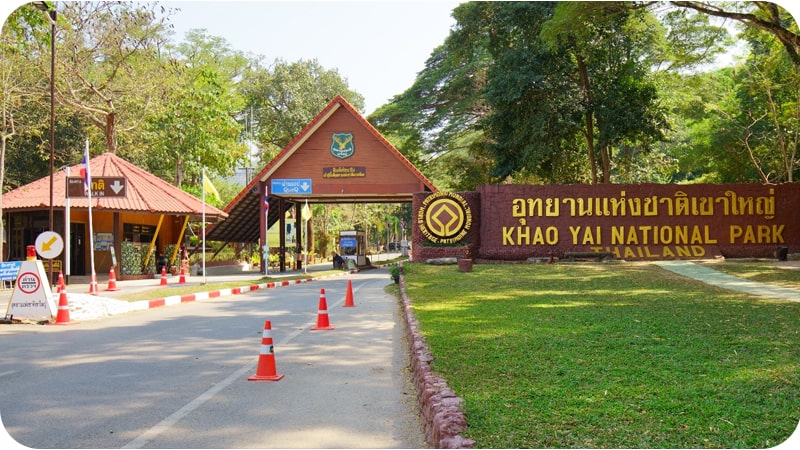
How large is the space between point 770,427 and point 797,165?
110 ft

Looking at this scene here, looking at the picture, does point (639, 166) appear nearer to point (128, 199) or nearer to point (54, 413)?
point (128, 199)

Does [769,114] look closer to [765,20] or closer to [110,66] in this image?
[765,20]

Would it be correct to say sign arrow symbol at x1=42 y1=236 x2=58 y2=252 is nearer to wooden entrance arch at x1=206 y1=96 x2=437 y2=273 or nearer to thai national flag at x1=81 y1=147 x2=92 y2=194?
thai national flag at x1=81 y1=147 x2=92 y2=194

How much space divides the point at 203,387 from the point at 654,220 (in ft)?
74.7

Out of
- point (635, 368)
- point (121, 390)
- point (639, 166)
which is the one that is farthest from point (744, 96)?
point (121, 390)

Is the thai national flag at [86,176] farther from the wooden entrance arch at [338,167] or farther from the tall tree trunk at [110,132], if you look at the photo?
the tall tree trunk at [110,132]

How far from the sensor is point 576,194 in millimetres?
26141

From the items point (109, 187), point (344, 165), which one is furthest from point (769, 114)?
point (109, 187)

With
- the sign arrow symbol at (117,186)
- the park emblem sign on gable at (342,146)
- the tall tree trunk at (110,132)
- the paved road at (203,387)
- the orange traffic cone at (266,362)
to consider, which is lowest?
the paved road at (203,387)

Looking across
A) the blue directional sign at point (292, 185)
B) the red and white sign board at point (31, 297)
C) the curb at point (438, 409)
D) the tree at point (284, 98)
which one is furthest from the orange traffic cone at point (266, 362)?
the tree at point (284, 98)

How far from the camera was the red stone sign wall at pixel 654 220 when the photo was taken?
25.7m

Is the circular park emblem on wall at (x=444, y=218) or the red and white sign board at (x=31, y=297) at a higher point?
the circular park emblem on wall at (x=444, y=218)

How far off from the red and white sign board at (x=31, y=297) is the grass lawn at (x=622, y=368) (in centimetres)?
736

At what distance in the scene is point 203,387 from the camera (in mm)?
6801
